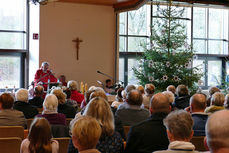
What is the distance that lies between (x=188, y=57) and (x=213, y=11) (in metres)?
5.85

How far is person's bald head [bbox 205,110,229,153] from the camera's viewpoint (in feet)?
5.32

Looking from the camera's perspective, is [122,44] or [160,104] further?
[122,44]

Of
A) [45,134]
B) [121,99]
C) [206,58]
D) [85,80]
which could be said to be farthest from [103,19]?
[45,134]

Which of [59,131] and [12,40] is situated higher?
[12,40]

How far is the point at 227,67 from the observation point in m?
16.0

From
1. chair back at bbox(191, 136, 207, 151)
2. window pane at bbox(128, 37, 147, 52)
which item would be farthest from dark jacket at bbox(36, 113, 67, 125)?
window pane at bbox(128, 37, 147, 52)

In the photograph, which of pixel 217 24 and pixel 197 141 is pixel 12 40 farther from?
pixel 197 141

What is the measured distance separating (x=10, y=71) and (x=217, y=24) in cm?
896

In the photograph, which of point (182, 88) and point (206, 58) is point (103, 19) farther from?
point (182, 88)

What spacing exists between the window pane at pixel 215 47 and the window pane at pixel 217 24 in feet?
0.84

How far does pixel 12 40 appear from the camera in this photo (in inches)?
482

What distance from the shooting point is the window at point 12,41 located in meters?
12.1

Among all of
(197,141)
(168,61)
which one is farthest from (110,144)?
(168,61)

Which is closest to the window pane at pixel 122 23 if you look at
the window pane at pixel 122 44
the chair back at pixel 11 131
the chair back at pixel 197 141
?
the window pane at pixel 122 44
